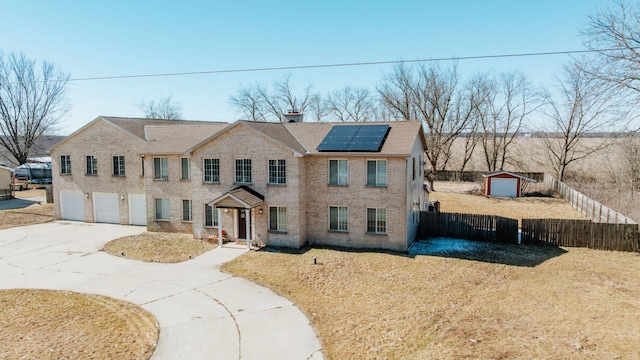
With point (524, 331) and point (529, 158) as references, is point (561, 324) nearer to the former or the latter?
point (524, 331)

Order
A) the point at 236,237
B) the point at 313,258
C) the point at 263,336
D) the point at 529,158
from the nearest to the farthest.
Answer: the point at 263,336 → the point at 313,258 → the point at 236,237 → the point at 529,158

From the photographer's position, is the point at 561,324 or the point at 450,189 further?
the point at 450,189

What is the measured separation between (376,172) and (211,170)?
926 cm

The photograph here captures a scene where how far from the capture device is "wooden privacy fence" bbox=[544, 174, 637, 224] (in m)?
23.4

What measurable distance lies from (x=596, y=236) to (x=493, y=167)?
3647 cm

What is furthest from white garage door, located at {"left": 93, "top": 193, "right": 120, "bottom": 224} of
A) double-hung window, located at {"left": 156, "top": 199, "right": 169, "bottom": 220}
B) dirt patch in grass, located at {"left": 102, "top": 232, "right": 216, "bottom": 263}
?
dirt patch in grass, located at {"left": 102, "top": 232, "right": 216, "bottom": 263}

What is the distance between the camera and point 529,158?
66438 mm

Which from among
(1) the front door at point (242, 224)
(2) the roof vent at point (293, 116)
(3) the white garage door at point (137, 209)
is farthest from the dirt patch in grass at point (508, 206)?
(3) the white garage door at point (137, 209)

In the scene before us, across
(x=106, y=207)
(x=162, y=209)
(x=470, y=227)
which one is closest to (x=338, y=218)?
(x=470, y=227)


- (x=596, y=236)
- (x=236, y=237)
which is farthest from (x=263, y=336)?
(x=596, y=236)

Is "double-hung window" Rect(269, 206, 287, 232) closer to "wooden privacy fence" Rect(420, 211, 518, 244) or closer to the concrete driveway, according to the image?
the concrete driveway

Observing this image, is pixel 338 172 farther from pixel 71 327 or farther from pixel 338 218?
pixel 71 327

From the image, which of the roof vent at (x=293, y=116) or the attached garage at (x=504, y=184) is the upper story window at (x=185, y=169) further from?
the attached garage at (x=504, y=184)

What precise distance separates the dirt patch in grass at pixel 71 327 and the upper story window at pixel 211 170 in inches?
371
